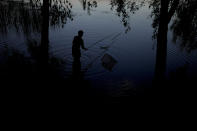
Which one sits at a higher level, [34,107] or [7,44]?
[7,44]

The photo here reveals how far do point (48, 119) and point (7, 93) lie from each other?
2954mm

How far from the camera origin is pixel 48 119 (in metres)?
6.80

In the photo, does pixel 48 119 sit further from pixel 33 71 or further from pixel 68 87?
pixel 33 71

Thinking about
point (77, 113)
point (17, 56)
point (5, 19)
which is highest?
point (5, 19)

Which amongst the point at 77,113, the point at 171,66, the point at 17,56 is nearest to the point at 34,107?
the point at 77,113

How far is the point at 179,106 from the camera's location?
8430 mm

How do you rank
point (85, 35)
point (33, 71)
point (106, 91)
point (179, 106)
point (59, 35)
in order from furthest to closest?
1. point (85, 35)
2. point (59, 35)
3. point (33, 71)
4. point (106, 91)
5. point (179, 106)

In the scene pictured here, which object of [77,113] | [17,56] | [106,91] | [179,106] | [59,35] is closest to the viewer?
[77,113]

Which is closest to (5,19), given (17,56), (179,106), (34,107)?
(17,56)

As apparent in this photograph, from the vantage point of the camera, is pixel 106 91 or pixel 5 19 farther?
pixel 5 19

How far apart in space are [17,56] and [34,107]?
8.36 m

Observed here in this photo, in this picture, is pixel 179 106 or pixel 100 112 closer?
pixel 100 112

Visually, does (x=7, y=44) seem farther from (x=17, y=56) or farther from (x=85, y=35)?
(x=85, y=35)

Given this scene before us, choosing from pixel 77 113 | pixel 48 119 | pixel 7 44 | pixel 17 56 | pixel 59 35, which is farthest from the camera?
Answer: pixel 59 35
